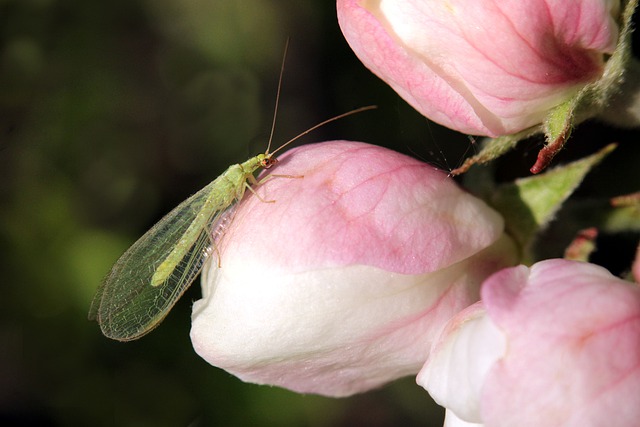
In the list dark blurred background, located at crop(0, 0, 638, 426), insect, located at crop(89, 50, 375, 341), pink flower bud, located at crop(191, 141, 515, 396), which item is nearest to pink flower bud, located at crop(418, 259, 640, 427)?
pink flower bud, located at crop(191, 141, 515, 396)

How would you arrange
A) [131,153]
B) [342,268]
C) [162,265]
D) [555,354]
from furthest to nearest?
[131,153] → [162,265] → [342,268] → [555,354]

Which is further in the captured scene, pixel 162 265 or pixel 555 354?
pixel 162 265

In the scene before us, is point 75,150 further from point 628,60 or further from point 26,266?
point 628,60

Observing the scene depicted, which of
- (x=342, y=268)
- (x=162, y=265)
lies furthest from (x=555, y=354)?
(x=162, y=265)

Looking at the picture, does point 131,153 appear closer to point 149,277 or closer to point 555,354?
point 149,277

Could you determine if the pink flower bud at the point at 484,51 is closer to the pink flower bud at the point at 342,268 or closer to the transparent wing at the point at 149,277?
the pink flower bud at the point at 342,268

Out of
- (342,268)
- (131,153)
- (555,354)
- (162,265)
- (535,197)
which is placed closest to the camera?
(555,354)

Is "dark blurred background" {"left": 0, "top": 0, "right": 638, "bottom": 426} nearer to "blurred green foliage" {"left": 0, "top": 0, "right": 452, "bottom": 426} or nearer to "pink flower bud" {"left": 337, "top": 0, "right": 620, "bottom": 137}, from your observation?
"blurred green foliage" {"left": 0, "top": 0, "right": 452, "bottom": 426}
